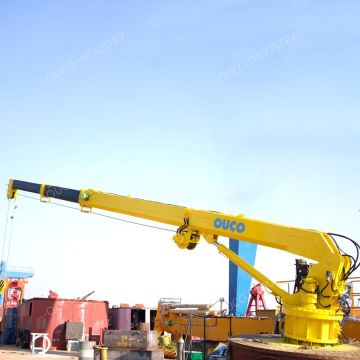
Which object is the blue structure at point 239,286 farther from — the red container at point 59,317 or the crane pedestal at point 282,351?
the crane pedestal at point 282,351

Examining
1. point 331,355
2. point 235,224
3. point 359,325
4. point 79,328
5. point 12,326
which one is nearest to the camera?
point 331,355

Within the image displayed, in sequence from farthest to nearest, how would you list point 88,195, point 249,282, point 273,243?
point 249,282 < point 88,195 < point 273,243

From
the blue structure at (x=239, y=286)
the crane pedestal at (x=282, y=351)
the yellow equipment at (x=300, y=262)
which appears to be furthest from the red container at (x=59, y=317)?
the crane pedestal at (x=282, y=351)

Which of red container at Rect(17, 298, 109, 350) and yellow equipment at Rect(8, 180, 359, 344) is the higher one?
yellow equipment at Rect(8, 180, 359, 344)

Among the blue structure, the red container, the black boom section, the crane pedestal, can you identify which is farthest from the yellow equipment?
the red container

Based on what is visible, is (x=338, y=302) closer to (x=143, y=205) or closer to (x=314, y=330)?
(x=314, y=330)

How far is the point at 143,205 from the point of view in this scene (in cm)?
1273

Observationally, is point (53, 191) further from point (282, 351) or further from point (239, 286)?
point (282, 351)

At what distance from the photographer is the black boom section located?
15.2 metres

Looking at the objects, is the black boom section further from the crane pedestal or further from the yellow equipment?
the crane pedestal

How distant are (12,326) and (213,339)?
1329 cm

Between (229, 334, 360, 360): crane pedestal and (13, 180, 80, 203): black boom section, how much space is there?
824cm

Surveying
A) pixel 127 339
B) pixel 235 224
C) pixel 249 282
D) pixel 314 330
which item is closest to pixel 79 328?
pixel 127 339

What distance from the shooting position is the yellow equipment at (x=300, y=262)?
27.8 ft
